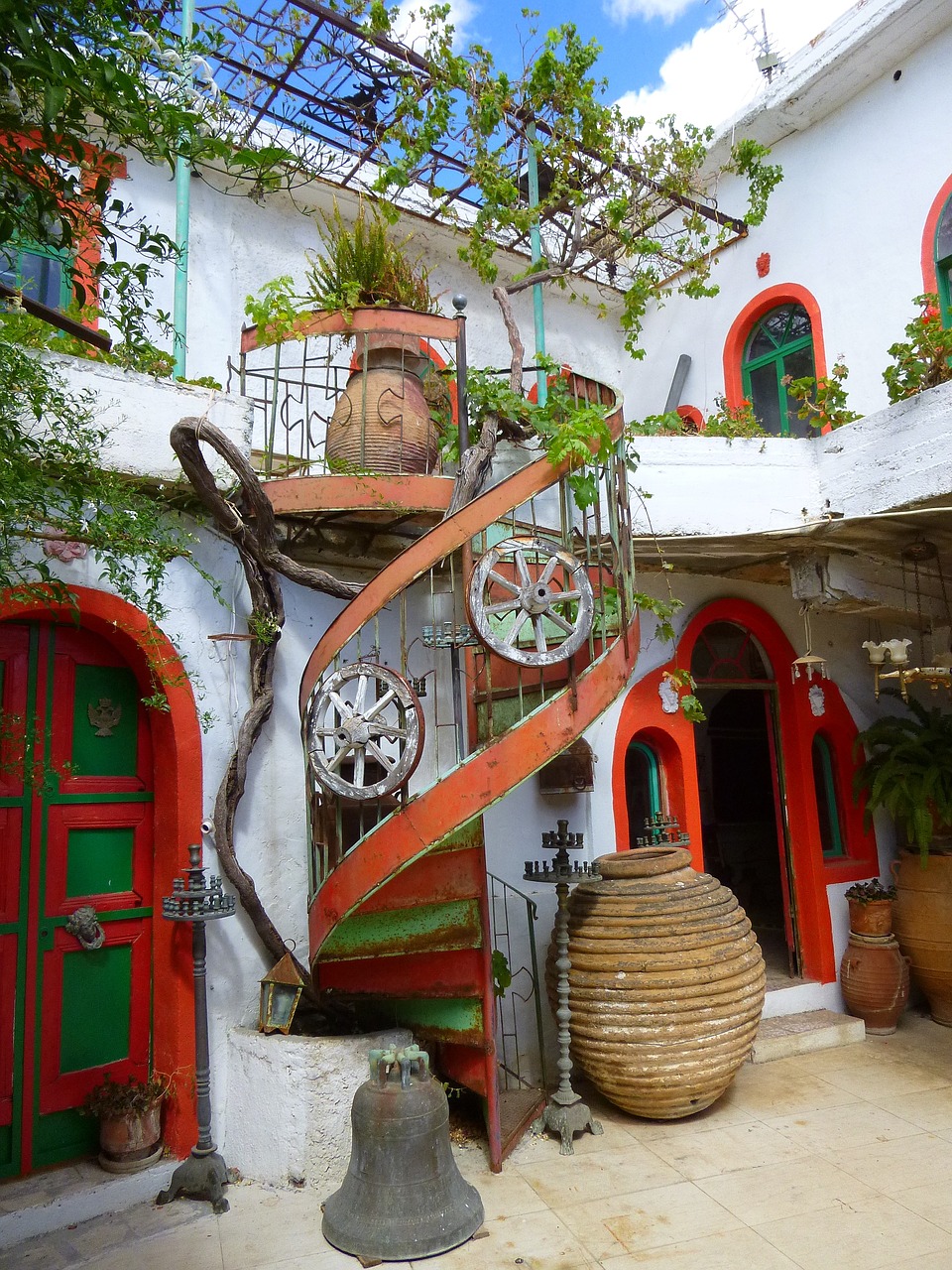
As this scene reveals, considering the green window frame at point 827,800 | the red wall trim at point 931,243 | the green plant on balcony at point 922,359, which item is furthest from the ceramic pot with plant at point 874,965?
the red wall trim at point 931,243

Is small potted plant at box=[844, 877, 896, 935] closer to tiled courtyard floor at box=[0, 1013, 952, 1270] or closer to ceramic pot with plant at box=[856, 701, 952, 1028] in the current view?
ceramic pot with plant at box=[856, 701, 952, 1028]

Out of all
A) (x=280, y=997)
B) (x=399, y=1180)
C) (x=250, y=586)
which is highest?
(x=250, y=586)

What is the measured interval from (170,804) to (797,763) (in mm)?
4419

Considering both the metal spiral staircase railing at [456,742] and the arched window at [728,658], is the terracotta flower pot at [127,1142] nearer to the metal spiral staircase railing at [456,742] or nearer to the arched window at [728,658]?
the metal spiral staircase railing at [456,742]

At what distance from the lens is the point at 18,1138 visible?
3.72 m

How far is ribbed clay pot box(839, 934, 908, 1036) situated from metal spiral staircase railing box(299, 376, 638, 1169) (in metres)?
3.03

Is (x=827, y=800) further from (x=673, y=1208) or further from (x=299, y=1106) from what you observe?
(x=299, y=1106)

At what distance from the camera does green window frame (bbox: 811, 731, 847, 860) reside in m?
6.67

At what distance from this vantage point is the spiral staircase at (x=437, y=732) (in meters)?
3.52

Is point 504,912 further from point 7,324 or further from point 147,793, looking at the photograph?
point 7,324

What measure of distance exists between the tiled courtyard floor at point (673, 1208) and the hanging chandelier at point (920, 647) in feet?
7.56

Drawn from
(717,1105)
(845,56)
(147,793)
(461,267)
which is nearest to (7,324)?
(147,793)

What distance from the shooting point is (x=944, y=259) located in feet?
19.3

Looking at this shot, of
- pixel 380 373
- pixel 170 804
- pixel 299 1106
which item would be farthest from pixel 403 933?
pixel 380 373
